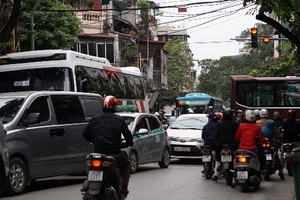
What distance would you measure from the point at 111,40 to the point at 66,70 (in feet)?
95.7

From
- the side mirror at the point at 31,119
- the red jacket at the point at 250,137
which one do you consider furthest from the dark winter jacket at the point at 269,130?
the side mirror at the point at 31,119

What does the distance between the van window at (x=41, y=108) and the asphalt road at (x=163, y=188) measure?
1551 millimetres

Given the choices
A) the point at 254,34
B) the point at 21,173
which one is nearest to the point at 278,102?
the point at 254,34

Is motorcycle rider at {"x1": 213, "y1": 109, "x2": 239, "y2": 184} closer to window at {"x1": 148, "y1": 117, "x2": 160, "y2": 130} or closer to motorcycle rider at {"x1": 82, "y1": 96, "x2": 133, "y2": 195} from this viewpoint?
window at {"x1": 148, "y1": 117, "x2": 160, "y2": 130}

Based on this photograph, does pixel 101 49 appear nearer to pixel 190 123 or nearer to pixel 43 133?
pixel 190 123

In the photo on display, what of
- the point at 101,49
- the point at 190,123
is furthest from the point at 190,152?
the point at 101,49

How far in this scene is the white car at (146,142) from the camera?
1606 cm

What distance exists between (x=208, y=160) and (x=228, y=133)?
1504 mm

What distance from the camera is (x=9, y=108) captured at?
1216 centimetres

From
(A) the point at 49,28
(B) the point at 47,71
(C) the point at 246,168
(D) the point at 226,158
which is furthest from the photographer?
(A) the point at 49,28

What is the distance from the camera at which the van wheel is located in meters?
11.4

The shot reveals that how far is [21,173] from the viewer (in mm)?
11703

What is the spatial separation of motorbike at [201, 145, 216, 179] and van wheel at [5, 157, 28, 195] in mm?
4825

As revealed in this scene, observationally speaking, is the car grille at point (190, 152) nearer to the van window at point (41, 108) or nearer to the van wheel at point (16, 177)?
the van window at point (41, 108)
